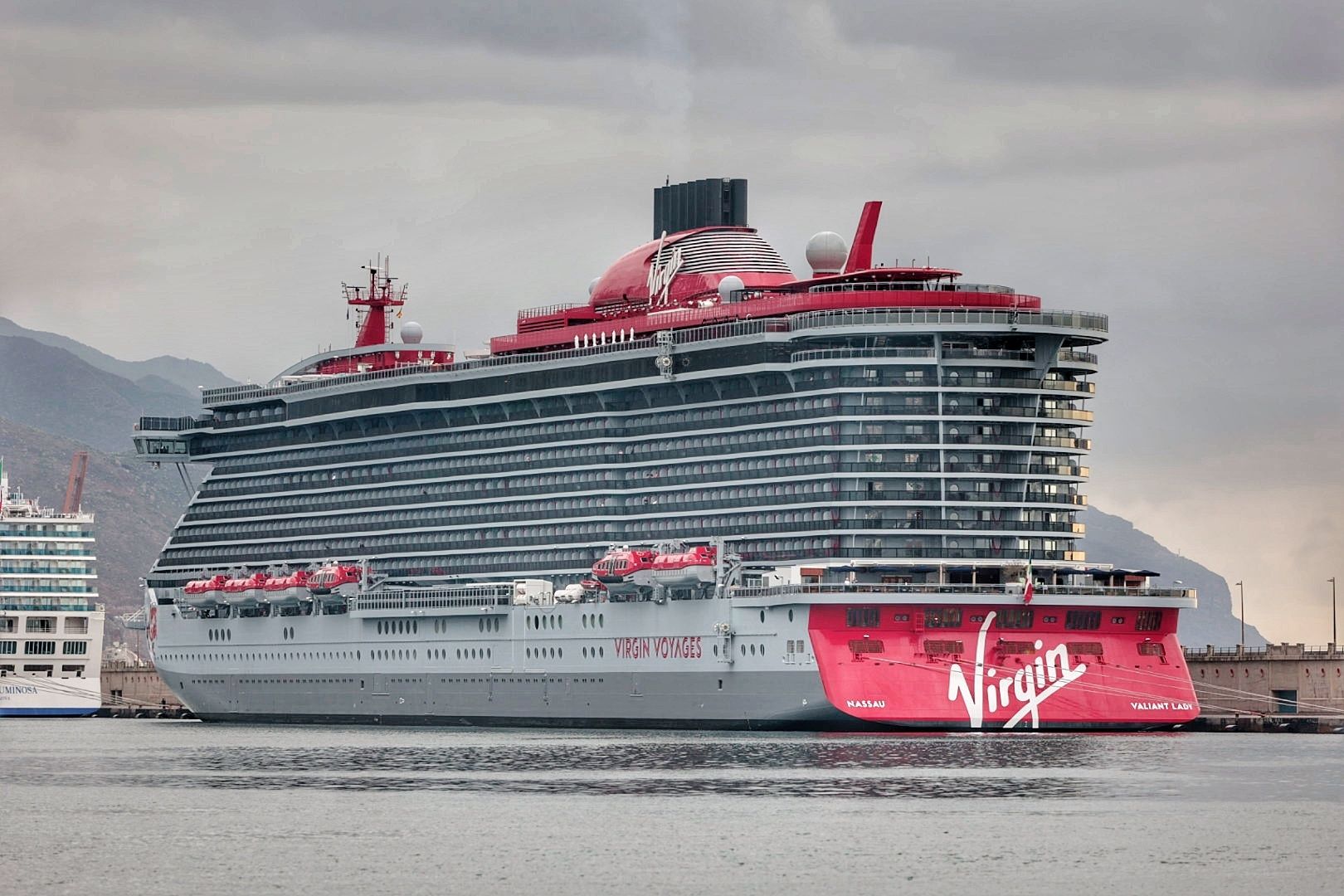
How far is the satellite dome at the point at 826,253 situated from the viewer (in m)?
120

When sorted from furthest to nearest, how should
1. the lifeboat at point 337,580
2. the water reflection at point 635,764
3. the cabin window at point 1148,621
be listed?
the lifeboat at point 337,580
the cabin window at point 1148,621
the water reflection at point 635,764

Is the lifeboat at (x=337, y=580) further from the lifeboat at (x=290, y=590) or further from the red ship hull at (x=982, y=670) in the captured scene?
the red ship hull at (x=982, y=670)

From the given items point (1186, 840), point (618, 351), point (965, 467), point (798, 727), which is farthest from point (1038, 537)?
point (1186, 840)

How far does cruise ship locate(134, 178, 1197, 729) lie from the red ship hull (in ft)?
0.34

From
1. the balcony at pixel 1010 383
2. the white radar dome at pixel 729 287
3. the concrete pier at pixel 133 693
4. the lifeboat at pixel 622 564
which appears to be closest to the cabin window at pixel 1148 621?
the balcony at pixel 1010 383

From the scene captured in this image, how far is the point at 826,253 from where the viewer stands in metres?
120

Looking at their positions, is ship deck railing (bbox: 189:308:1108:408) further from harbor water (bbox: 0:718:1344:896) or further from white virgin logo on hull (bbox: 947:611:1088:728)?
harbor water (bbox: 0:718:1344:896)

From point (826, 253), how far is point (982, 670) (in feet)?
78.7

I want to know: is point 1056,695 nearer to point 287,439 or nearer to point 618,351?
point 618,351

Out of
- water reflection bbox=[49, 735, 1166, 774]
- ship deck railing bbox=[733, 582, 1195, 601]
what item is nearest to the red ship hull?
ship deck railing bbox=[733, 582, 1195, 601]

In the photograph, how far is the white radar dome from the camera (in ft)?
399

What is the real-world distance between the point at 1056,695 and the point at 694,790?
30458 millimetres

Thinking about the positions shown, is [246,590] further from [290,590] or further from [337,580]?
[337,580]

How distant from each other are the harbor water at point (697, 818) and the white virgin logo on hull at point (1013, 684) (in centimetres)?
146
